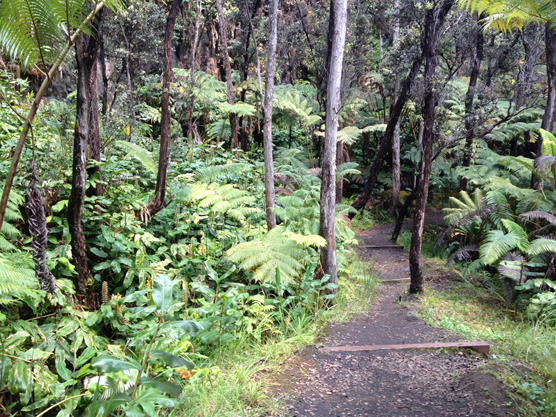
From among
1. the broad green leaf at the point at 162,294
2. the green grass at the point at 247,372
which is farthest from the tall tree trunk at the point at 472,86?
the broad green leaf at the point at 162,294

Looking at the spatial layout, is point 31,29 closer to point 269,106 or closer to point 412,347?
point 269,106

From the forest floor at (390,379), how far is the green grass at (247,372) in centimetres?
12

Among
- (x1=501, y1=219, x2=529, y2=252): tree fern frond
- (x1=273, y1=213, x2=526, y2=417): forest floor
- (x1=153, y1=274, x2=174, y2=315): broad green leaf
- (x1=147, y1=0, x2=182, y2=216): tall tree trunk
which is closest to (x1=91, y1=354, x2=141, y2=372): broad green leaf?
(x1=153, y1=274, x2=174, y2=315): broad green leaf

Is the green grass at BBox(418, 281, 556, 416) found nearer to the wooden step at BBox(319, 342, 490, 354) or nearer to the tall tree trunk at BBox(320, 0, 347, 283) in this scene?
the wooden step at BBox(319, 342, 490, 354)

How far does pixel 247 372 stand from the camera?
129 inches

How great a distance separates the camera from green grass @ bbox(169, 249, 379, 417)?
2799mm

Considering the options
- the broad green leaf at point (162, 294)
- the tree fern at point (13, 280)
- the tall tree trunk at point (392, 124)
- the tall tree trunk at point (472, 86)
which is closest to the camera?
the broad green leaf at point (162, 294)

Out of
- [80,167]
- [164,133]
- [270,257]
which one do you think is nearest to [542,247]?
[270,257]

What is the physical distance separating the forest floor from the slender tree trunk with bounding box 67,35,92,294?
7.13ft

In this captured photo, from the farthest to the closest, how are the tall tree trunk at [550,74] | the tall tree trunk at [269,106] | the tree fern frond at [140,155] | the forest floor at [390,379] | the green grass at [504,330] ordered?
the tall tree trunk at [550,74], the tree fern frond at [140,155], the tall tree trunk at [269,106], the green grass at [504,330], the forest floor at [390,379]

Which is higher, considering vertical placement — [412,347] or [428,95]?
[428,95]

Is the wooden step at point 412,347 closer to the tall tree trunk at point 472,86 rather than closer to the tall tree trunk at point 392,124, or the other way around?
the tall tree trunk at point 392,124

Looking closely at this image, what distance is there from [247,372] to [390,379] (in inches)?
54.6

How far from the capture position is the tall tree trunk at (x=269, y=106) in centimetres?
573
